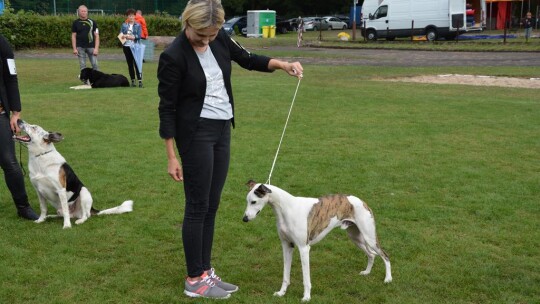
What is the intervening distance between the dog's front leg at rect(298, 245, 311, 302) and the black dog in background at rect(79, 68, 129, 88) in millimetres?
13779

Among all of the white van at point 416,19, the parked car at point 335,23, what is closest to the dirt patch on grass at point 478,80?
the white van at point 416,19

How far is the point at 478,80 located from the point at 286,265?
1580cm

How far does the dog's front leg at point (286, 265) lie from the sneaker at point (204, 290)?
0.42 m

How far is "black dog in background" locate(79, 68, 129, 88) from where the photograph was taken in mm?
17016

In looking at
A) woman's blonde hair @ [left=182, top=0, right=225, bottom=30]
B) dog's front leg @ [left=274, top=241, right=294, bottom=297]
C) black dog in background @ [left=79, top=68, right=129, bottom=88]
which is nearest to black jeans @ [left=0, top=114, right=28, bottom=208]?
woman's blonde hair @ [left=182, top=0, right=225, bottom=30]

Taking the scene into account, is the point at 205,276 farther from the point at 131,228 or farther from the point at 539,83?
the point at 539,83

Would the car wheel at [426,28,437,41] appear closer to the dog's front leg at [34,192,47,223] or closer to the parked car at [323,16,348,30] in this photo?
the parked car at [323,16,348,30]

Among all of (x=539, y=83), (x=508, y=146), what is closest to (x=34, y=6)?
(x=539, y=83)

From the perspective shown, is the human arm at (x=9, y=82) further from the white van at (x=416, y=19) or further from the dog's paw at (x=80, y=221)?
the white van at (x=416, y=19)

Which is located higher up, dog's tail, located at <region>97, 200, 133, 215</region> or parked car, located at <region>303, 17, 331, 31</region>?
parked car, located at <region>303, 17, 331, 31</region>

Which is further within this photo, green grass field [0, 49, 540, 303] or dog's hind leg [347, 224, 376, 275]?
dog's hind leg [347, 224, 376, 275]

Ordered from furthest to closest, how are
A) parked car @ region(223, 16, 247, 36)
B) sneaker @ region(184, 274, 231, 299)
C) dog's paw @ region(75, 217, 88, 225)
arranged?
parked car @ region(223, 16, 247, 36) < dog's paw @ region(75, 217, 88, 225) < sneaker @ region(184, 274, 231, 299)

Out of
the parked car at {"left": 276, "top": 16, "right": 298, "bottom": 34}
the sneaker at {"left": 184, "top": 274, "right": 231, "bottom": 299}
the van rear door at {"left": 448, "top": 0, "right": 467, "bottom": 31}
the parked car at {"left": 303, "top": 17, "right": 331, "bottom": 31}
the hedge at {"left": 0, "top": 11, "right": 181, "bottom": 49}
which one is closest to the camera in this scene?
the sneaker at {"left": 184, "top": 274, "right": 231, "bottom": 299}

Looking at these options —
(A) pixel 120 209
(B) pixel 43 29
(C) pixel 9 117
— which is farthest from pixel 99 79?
(B) pixel 43 29
